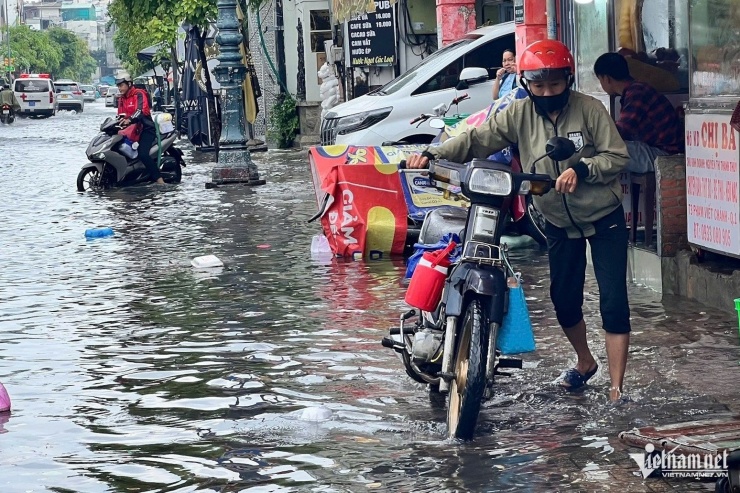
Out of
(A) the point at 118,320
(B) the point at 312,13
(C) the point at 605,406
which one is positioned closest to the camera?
(C) the point at 605,406

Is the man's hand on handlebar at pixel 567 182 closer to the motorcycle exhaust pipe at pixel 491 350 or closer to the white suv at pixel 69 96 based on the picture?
the motorcycle exhaust pipe at pixel 491 350

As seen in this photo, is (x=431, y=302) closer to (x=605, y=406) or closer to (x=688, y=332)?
(x=605, y=406)

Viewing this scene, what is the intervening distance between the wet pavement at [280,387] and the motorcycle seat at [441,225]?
2.43 ft

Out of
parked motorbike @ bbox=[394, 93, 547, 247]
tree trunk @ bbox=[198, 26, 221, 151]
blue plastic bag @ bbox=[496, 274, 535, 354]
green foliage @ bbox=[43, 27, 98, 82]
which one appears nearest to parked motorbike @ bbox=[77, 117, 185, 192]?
tree trunk @ bbox=[198, 26, 221, 151]

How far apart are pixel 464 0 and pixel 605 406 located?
15.6 metres

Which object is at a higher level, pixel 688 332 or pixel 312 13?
pixel 312 13

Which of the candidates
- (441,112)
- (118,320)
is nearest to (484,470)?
A: (118,320)

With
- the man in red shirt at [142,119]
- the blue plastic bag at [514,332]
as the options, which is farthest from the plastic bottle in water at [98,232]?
the blue plastic bag at [514,332]

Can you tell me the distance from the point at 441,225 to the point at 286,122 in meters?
24.2

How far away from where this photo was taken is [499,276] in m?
5.68

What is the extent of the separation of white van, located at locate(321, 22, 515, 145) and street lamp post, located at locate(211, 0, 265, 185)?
127 inches

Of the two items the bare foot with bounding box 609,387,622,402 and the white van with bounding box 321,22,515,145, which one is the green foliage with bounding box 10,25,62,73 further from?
the bare foot with bounding box 609,387,622,402

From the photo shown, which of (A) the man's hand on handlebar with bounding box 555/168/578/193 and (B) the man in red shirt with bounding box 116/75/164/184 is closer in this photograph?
(A) the man's hand on handlebar with bounding box 555/168/578/193

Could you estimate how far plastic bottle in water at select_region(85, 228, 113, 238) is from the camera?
558 inches
